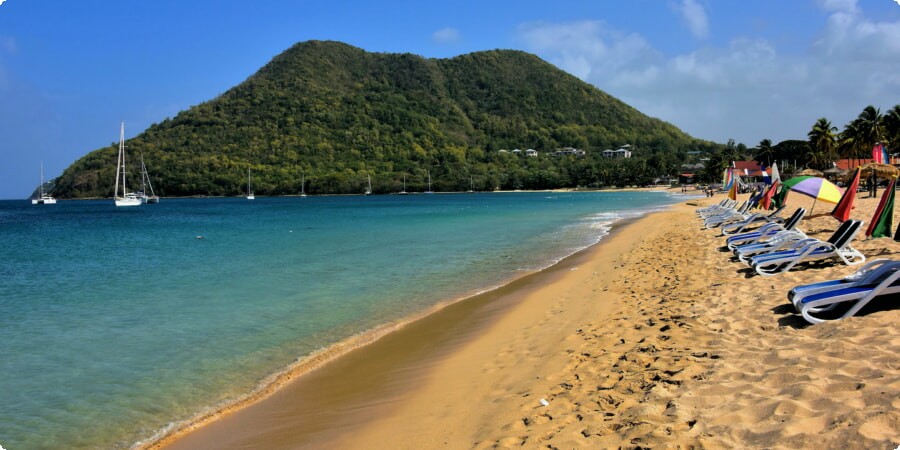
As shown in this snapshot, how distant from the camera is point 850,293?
5.71 meters

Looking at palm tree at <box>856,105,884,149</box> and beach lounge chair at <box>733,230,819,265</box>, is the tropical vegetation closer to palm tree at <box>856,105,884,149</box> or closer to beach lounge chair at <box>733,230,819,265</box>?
palm tree at <box>856,105,884,149</box>

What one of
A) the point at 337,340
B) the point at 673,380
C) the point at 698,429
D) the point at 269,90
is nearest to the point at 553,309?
the point at 337,340

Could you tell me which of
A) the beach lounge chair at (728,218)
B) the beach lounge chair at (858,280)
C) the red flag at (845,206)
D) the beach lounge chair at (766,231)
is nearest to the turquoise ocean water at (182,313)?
the beach lounge chair at (728,218)

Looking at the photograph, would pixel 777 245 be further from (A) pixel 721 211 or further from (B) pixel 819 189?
(A) pixel 721 211

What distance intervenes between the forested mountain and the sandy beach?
124 meters

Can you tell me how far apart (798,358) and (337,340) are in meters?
5.97

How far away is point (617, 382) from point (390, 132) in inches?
5797

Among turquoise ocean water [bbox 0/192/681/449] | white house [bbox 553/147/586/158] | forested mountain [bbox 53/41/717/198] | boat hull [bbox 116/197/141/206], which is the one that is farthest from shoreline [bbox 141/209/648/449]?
white house [bbox 553/147/586/158]

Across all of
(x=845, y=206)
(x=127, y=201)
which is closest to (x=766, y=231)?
(x=845, y=206)

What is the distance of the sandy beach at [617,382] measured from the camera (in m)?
3.67

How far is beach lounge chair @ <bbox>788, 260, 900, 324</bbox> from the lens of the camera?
18.4 ft

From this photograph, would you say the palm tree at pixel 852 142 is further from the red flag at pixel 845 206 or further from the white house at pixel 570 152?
the white house at pixel 570 152

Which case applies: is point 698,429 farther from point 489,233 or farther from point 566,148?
point 566,148

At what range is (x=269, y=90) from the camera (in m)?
152
